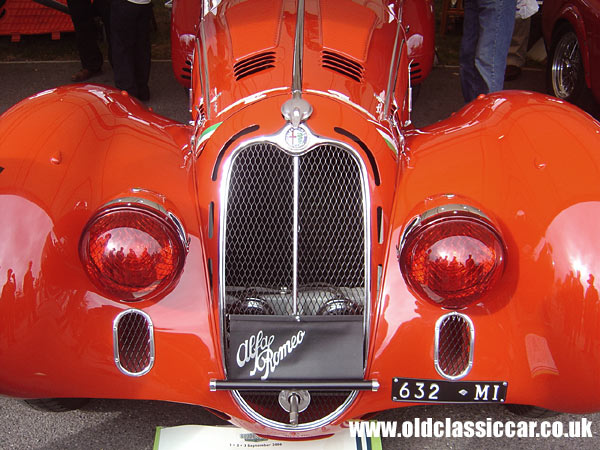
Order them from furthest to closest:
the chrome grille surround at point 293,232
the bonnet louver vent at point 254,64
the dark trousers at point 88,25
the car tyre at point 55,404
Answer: the dark trousers at point 88,25 → the bonnet louver vent at point 254,64 → the car tyre at point 55,404 → the chrome grille surround at point 293,232

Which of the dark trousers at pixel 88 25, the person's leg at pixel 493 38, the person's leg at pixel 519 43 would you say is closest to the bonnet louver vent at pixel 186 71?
the dark trousers at pixel 88 25

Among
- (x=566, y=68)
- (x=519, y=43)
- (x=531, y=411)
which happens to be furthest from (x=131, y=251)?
(x=519, y=43)

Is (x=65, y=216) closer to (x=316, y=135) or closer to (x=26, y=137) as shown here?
(x=26, y=137)

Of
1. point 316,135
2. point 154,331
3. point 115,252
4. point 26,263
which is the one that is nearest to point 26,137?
point 26,263

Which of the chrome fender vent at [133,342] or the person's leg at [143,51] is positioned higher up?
the person's leg at [143,51]

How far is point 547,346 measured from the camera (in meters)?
1.86

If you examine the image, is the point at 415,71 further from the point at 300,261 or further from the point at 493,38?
the point at 300,261

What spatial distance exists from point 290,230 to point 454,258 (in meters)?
0.59

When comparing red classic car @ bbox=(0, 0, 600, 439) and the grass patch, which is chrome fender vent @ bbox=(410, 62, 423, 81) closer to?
red classic car @ bbox=(0, 0, 600, 439)

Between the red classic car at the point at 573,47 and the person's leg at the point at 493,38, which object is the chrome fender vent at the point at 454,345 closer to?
the person's leg at the point at 493,38

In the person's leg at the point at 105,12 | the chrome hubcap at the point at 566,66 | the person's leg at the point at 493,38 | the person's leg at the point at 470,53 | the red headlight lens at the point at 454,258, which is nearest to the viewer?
the red headlight lens at the point at 454,258

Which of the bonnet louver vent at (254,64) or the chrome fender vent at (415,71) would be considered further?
the chrome fender vent at (415,71)

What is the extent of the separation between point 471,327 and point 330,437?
2.41ft

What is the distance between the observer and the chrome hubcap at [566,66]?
4609 millimetres
